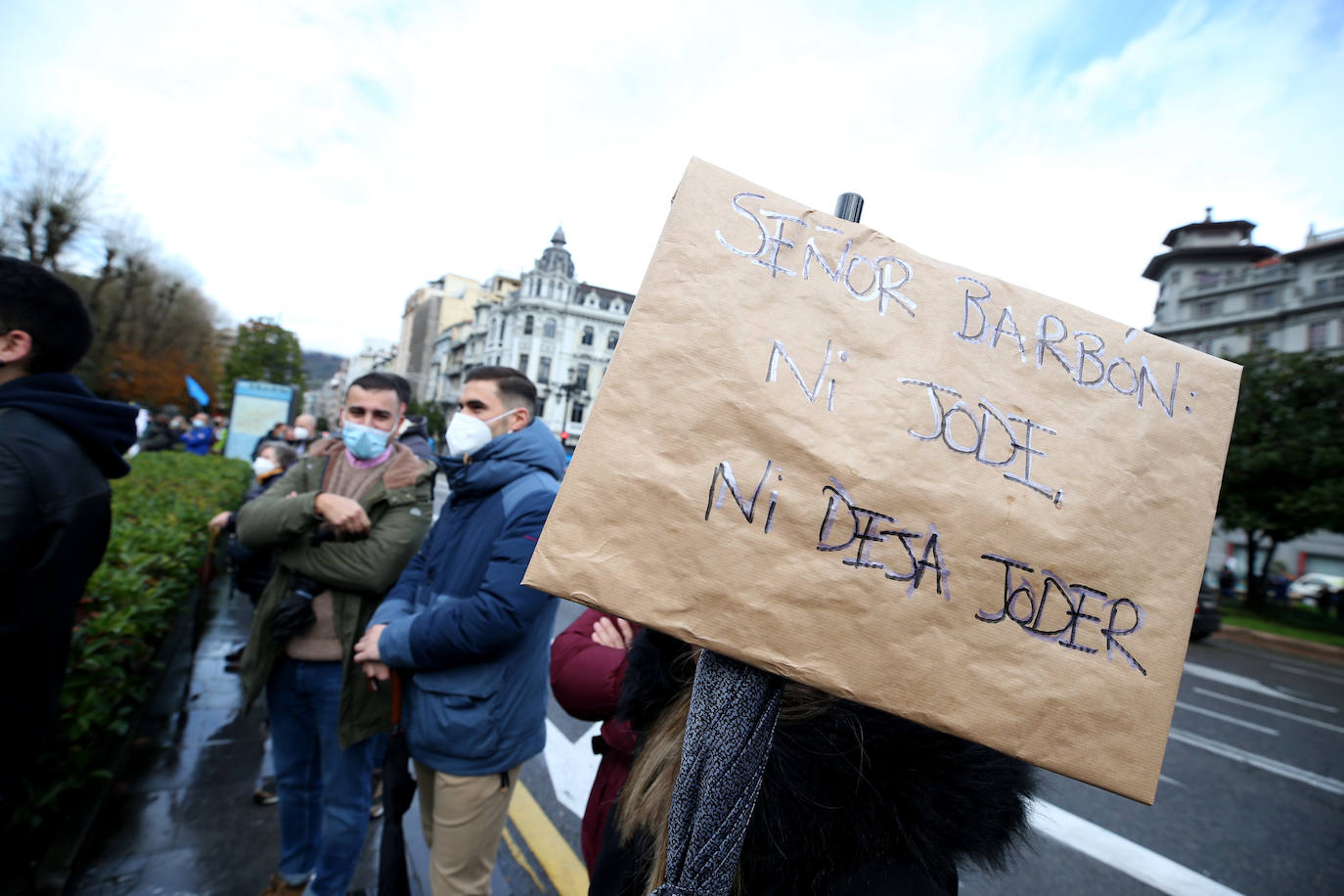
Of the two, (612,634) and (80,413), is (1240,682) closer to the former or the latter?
(612,634)

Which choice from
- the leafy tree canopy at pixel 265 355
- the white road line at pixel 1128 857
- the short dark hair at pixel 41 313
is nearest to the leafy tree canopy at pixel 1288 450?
the white road line at pixel 1128 857

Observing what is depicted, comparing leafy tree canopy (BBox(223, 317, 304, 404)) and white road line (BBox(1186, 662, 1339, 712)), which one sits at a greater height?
leafy tree canopy (BBox(223, 317, 304, 404))

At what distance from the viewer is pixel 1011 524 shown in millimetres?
960

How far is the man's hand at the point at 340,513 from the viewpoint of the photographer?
257 centimetres

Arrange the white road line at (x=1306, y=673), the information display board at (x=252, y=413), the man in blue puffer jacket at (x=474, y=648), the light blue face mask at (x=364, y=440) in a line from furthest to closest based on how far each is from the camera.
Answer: the information display board at (x=252, y=413) < the white road line at (x=1306, y=673) < the light blue face mask at (x=364, y=440) < the man in blue puffer jacket at (x=474, y=648)

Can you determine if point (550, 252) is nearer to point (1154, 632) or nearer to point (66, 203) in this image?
point (66, 203)

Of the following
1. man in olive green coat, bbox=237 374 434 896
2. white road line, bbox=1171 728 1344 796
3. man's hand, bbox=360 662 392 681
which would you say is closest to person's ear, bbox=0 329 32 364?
man in olive green coat, bbox=237 374 434 896

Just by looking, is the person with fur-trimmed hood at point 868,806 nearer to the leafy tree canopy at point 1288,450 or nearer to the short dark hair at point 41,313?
the short dark hair at point 41,313

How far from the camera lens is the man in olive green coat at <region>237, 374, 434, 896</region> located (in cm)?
258

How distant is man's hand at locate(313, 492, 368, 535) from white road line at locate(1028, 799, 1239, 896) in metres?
3.59

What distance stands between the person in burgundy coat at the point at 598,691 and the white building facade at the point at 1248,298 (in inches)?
1431

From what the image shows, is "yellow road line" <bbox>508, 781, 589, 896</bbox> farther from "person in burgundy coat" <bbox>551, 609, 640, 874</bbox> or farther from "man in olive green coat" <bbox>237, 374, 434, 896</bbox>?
"person in burgundy coat" <bbox>551, 609, 640, 874</bbox>

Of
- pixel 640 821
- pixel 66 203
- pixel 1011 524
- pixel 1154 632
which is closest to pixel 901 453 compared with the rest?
pixel 1011 524

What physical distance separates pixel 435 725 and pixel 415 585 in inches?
21.6
